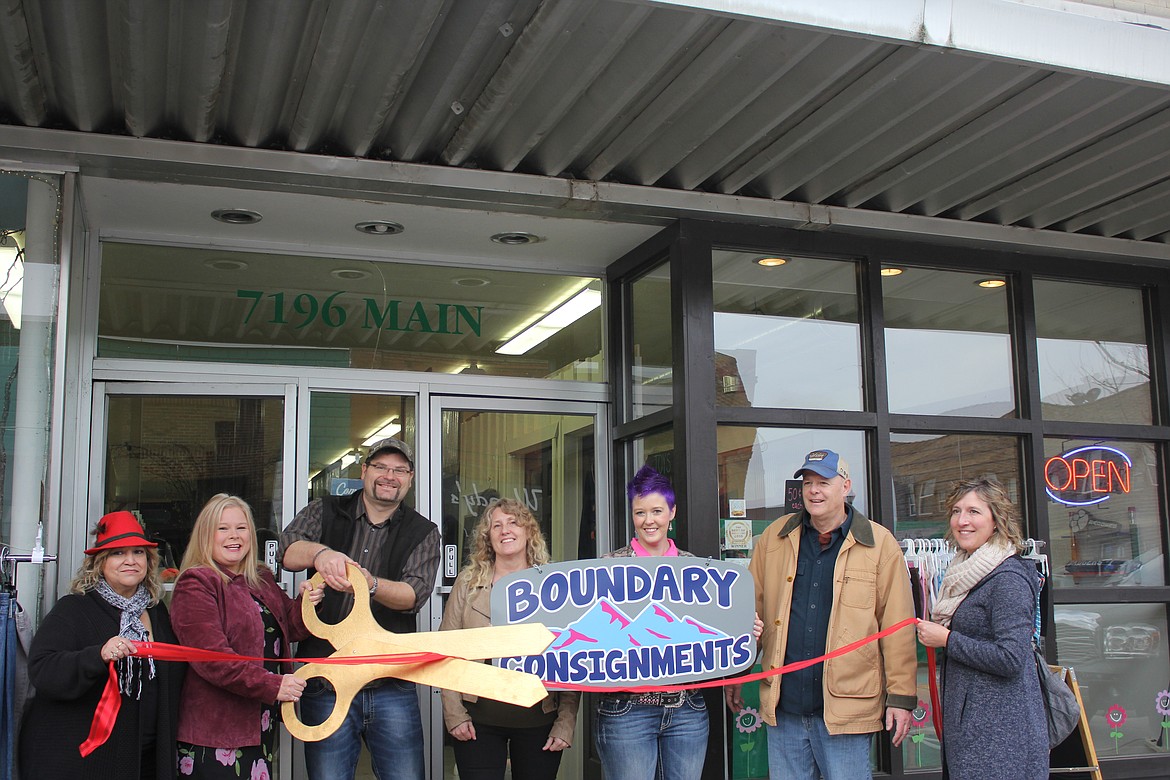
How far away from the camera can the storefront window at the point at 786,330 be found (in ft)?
19.1

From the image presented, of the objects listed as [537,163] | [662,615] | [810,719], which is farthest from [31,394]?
[810,719]

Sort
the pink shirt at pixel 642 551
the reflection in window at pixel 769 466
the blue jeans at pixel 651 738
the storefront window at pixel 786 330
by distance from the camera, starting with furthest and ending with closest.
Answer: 1. the storefront window at pixel 786 330
2. the reflection in window at pixel 769 466
3. the pink shirt at pixel 642 551
4. the blue jeans at pixel 651 738

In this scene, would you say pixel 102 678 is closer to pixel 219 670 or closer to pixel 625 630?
pixel 219 670

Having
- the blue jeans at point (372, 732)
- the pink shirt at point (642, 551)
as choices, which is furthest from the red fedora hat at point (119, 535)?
the pink shirt at point (642, 551)

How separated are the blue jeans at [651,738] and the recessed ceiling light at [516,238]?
2.55 meters

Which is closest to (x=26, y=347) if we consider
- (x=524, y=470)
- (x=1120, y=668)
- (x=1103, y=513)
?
(x=524, y=470)

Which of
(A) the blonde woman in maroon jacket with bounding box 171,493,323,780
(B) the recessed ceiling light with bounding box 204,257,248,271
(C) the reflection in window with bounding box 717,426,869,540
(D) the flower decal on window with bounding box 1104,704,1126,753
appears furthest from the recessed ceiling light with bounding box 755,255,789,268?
(D) the flower decal on window with bounding box 1104,704,1126,753

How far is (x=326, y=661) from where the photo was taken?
4.14 m

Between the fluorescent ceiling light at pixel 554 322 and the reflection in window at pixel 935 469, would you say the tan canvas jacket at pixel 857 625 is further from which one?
the fluorescent ceiling light at pixel 554 322

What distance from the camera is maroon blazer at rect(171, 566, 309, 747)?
12.9 feet

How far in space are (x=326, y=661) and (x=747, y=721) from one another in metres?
2.41

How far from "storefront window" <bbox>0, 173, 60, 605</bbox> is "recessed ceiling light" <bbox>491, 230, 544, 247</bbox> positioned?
2.18 metres

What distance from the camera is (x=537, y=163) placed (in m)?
5.19

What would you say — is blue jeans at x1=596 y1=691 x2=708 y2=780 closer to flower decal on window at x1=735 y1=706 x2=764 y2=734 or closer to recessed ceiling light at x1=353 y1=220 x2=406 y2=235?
flower decal on window at x1=735 y1=706 x2=764 y2=734
